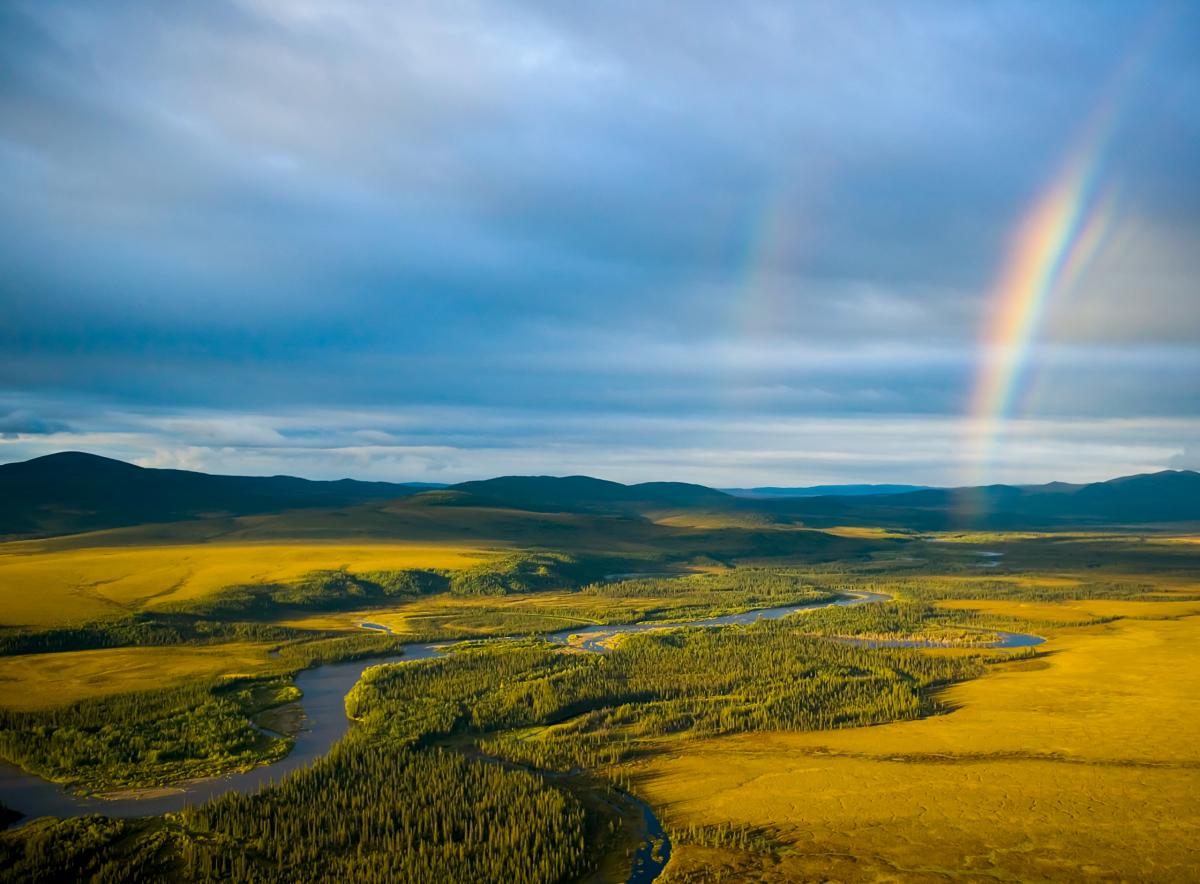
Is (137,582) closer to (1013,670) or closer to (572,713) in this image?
(572,713)

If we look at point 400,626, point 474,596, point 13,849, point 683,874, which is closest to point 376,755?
point 13,849

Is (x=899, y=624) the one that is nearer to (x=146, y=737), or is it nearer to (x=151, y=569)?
(x=146, y=737)

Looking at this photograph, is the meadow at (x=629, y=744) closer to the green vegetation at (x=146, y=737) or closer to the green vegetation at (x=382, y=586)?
the green vegetation at (x=146, y=737)

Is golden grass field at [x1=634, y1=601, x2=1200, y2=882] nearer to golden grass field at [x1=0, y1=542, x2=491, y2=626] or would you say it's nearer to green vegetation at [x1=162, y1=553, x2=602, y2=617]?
golden grass field at [x1=0, y1=542, x2=491, y2=626]

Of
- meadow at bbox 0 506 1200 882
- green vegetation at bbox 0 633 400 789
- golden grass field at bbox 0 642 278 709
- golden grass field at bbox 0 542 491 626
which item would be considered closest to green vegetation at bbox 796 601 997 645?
meadow at bbox 0 506 1200 882

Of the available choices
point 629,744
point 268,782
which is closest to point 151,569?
point 268,782
